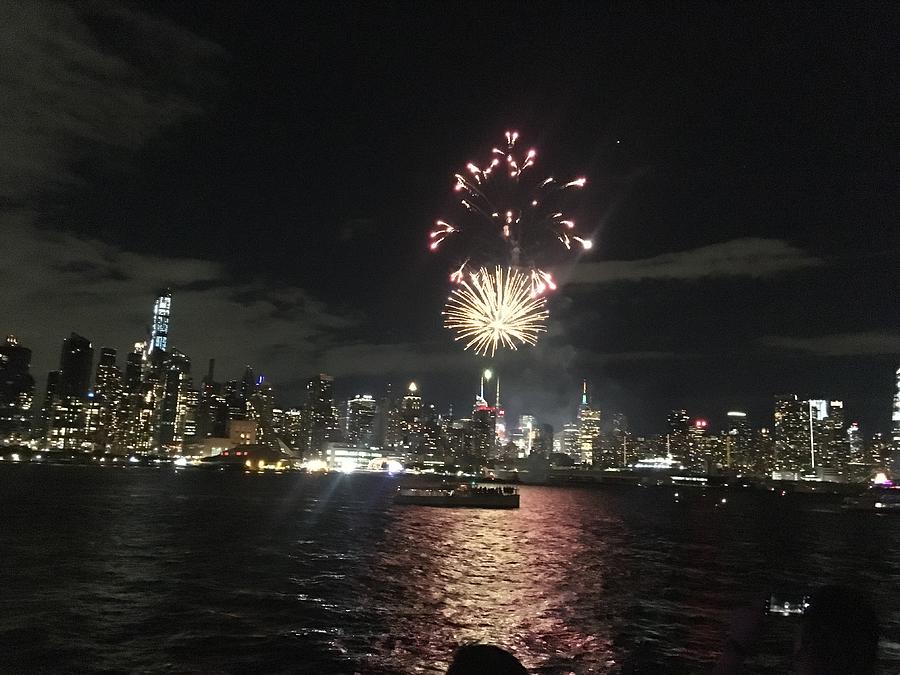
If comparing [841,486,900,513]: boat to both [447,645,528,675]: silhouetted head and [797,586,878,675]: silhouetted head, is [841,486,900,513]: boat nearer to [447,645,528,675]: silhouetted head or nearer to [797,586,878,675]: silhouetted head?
[797,586,878,675]: silhouetted head

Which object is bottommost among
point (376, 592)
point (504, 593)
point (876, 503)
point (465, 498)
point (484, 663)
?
point (876, 503)

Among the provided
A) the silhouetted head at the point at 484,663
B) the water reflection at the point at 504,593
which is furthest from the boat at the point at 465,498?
the silhouetted head at the point at 484,663

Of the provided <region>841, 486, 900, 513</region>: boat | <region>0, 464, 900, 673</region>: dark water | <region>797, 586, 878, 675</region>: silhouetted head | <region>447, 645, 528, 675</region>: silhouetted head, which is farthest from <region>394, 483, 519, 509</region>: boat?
<region>447, 645, 528, 675</region>: silhouetted head

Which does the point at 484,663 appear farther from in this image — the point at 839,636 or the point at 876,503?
the point at 876,503

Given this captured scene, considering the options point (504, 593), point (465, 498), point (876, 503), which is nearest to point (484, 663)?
point (504, 593)

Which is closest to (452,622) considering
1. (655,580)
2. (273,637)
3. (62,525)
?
(273,637)

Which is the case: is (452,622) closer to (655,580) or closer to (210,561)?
(655,580)

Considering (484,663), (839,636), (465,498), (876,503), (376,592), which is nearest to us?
(484,663)
